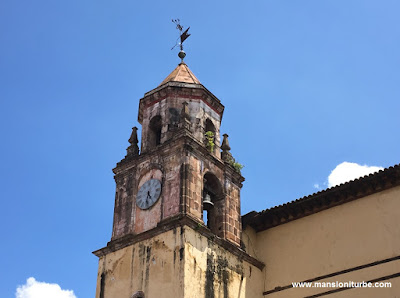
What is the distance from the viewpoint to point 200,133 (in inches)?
739

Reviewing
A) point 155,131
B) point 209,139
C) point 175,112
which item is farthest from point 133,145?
point 209,139

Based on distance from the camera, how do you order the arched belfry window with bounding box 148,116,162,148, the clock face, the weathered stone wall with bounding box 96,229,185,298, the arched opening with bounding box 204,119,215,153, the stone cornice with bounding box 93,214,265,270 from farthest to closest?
the arched belfry window with bounding box 148,116,162,148 < the arched opening with bounding box 204,119,215,153 < the clock face < the stone cornice with bounding box 93,214,265,270 < the weathered stone wall with bounding box 96,229,185,298

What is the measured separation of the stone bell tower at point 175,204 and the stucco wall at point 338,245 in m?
0.83

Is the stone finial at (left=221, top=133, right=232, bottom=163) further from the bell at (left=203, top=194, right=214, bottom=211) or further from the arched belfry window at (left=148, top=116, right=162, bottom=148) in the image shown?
Result: the arched belfry window at (left=148, top=116, right=162, bottom=148)

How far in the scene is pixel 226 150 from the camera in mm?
19500

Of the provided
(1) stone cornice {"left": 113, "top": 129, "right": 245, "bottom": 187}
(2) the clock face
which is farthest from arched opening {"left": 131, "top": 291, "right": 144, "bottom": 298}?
(1) stone cornice {"left": 113, "top": 129, "right": 245, "bottom": 187}

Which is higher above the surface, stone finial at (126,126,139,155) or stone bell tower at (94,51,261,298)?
stone finial at (126,126,139,155)

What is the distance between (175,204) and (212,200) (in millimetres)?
1934

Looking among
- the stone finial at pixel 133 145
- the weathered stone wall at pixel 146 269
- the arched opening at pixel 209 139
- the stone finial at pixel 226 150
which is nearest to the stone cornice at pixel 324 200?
the stone finial at pixel 226 150

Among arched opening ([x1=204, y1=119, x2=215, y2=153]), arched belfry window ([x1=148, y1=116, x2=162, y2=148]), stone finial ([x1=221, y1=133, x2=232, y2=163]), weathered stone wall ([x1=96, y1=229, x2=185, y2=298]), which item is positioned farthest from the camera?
arched belfry window ([x1=148, y1=116, x2=162, y2=148])

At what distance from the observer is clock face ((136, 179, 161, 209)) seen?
57.6 feet

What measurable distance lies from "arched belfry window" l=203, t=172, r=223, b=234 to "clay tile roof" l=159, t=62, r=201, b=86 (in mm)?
3365

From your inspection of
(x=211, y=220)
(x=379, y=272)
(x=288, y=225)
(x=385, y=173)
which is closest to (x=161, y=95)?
(x=211, y=220)

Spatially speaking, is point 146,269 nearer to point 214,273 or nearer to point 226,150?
point 214,273
